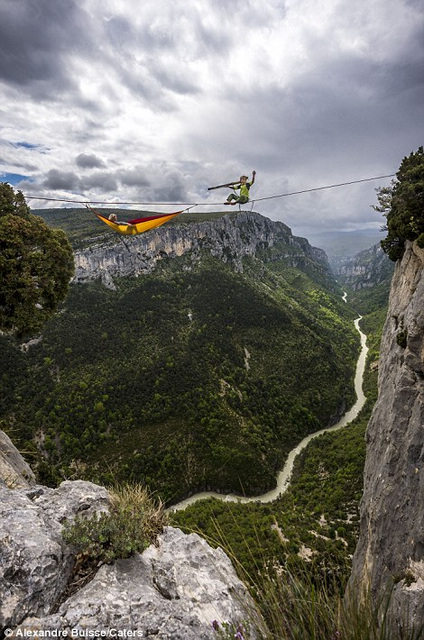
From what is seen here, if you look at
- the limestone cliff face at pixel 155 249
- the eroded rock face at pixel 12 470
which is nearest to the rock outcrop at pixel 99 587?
the eroded rock face at pixel 12 470

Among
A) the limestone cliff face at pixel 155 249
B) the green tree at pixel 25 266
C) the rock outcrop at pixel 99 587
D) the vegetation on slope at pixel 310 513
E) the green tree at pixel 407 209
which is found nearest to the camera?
the rock outcrop at pixel 99 587

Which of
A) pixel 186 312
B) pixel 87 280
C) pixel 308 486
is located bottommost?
pixel 308 486

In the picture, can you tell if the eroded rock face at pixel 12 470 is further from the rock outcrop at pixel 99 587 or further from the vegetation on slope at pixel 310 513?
the vegetation on slope at pixel 310 513

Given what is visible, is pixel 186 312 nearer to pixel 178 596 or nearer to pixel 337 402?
pixel 337 402

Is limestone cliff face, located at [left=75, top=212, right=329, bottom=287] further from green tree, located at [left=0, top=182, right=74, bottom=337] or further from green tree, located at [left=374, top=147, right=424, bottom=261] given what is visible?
green tree, located at [left=374, top=147, right=424, bottom=261]

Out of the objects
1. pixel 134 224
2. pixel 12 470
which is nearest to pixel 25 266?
pixel 134 224

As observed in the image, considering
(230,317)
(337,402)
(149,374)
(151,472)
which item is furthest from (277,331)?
(151,472)
